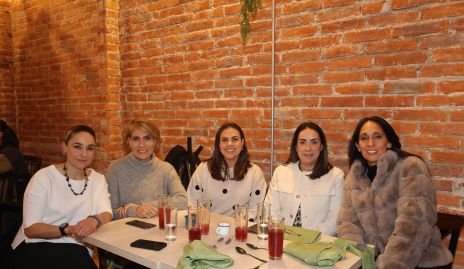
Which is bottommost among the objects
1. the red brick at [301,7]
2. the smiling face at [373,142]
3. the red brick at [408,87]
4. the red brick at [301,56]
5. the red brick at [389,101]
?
the smiling face at [373,142]

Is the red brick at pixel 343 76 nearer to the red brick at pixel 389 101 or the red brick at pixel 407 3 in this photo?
the red brick at pixel 389 101

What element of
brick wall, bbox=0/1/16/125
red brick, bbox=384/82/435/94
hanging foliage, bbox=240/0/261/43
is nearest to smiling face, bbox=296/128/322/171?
red brick, bbox=384/82/435/94

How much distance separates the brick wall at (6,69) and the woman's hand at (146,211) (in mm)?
4148

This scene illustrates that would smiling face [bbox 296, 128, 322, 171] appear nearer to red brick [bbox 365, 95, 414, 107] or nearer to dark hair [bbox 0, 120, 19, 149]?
red brick [bbox 365, 95, 414, 107]

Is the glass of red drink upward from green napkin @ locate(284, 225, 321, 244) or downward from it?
upward

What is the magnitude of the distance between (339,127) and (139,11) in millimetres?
2427

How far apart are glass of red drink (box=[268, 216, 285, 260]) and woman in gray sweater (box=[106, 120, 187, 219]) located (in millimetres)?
1145

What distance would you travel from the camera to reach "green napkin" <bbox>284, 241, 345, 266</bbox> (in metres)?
1.53

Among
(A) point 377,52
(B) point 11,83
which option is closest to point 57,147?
(B) point 11,83

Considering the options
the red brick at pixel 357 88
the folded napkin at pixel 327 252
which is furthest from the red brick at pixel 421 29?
the folded napkin at pixel 327 252

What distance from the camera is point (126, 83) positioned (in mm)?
4105

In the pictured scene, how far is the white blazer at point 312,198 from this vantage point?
7.84ft

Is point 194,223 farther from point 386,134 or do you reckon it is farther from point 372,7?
point 372,7

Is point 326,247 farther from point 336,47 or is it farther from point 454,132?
point 336,47
